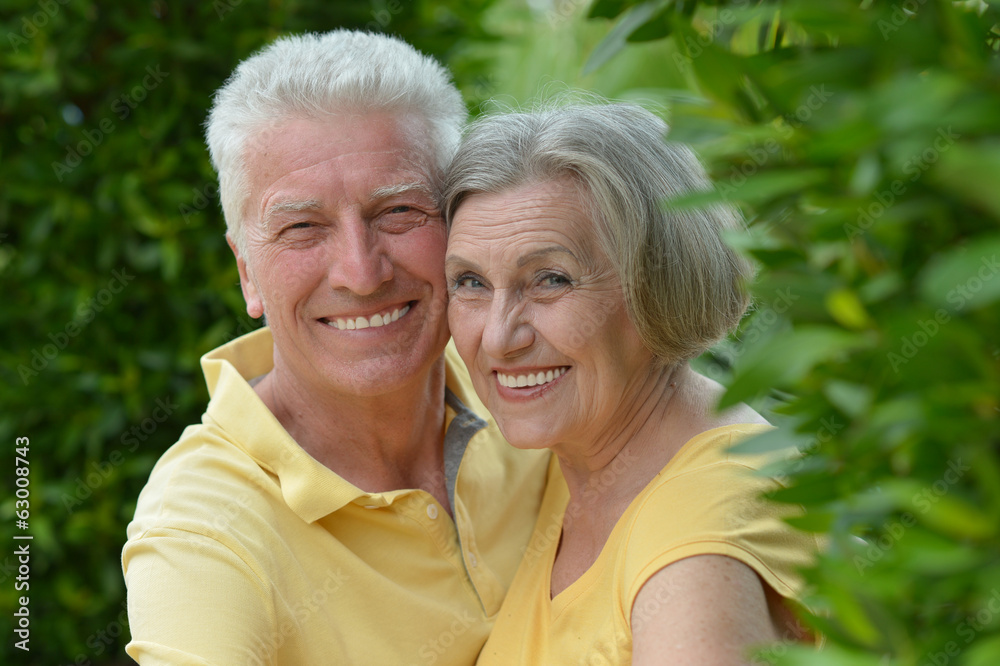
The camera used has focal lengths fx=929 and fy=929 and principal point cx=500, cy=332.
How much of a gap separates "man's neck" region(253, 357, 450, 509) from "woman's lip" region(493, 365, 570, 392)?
1.21 feet

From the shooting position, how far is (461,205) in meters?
2.12

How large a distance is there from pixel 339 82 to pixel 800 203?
1.57m

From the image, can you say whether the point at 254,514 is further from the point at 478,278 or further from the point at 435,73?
the point at 435,73

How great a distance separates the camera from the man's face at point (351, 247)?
2150mm

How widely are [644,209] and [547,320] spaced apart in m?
0.30

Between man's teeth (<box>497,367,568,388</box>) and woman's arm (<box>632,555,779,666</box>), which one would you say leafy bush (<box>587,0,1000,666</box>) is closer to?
woman's arm (<box>632,555,779,666</box>)

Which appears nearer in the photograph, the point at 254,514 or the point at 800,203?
the point at 800,203

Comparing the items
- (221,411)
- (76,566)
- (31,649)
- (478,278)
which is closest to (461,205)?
(478,278)

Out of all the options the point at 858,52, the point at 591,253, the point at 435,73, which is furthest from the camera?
the point at 435,73

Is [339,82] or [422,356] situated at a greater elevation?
[339,82]
